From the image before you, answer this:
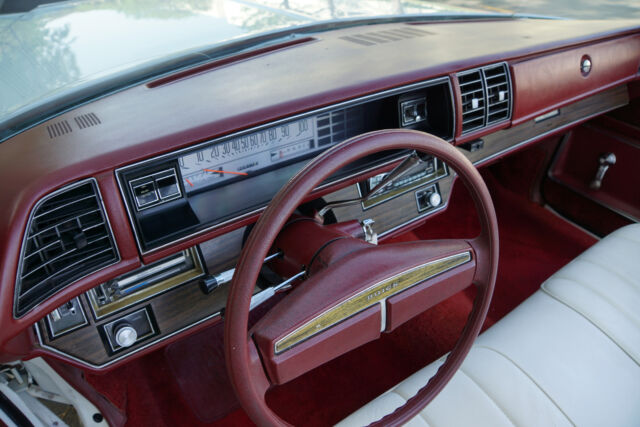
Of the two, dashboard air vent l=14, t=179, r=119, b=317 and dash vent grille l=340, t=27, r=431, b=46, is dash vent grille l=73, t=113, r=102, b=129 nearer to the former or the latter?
dashboard air vent l=14, t=179, r=119, b=317

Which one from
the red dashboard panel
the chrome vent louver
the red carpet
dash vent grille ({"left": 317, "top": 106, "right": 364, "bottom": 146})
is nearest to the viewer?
dash vent grille ({"left": 317, "top": 106, "right": 364, "bottom": 146})

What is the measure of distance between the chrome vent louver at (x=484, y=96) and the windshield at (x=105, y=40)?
668mm

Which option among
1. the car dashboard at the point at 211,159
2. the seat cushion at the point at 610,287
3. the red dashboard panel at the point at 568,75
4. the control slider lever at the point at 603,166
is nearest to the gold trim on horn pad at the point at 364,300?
the car dashboard at the point at 211,159

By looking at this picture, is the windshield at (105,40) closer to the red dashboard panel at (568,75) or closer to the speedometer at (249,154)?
the speedometer at (249,154)

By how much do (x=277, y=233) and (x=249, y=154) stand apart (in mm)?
546

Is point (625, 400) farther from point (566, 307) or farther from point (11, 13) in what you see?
point (11, 13)

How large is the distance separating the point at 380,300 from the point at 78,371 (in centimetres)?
112

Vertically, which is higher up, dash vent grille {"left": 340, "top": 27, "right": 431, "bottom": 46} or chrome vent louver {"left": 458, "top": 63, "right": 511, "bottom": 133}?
dash vent grille {"left": 340, "top": 27, "right": 431, "bottom": 46}

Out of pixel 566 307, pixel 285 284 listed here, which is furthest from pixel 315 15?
pixel 566 307

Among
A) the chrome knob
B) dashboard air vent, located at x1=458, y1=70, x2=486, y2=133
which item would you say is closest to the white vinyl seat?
dashboard air vent, located at x1=458, y1=70, x2=486, y2=133

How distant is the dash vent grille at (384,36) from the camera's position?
1.68 meters

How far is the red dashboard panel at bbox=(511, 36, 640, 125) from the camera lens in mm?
1645

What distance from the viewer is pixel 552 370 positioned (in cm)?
120

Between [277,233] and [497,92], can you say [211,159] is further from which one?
[497,92]
